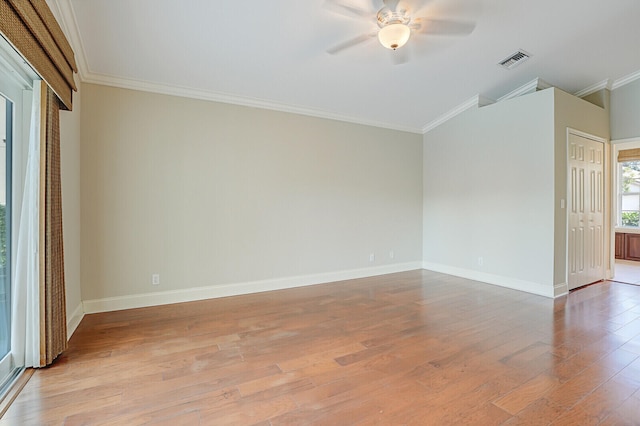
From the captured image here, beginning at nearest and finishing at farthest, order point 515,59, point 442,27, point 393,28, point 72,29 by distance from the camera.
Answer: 1. point 393,28
2. point 72,29
3. point 442,27
4. point 515,59

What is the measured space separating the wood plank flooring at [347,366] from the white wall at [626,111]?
2634 millimetres

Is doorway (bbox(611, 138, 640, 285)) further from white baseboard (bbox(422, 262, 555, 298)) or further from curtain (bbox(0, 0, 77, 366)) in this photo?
curtain (bbox(0, 0, 77, 366))

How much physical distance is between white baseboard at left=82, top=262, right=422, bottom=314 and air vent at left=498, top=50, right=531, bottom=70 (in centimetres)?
343

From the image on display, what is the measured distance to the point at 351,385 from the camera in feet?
6.77

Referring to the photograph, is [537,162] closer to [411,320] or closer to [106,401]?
[411,320]

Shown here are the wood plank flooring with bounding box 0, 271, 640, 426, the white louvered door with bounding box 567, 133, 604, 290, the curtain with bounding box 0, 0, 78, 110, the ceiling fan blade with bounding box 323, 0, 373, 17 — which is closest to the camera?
the curtain with bounding box 0, 0, 78, 110

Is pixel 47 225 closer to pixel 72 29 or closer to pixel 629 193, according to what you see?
pixel 72 29

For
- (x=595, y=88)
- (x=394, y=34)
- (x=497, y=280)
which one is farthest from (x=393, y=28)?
(x=595, y=88)

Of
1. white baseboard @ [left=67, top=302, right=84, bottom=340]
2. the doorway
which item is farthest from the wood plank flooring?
the doorway

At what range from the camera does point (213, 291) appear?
13.1 ft

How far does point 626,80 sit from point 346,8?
15.6 feet

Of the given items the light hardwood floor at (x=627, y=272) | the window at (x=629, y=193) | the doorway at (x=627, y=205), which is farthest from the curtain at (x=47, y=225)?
the window at (x=629, y=193)

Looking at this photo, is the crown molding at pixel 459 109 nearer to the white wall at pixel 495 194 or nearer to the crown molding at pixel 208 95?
the white wall at pixel 495 194

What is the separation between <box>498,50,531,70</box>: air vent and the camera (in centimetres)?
381
